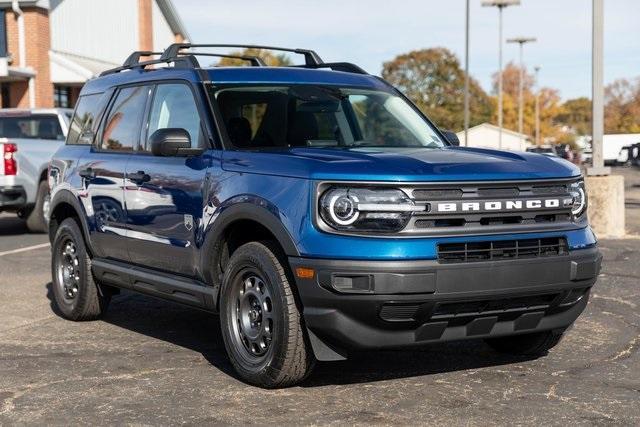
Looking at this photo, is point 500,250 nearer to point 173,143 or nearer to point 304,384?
point 304,384

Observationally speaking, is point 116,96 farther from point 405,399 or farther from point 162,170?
point 405,399

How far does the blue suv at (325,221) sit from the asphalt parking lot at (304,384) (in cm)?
26

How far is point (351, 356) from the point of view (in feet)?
20.8

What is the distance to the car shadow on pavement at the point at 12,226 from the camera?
1588 centimetres

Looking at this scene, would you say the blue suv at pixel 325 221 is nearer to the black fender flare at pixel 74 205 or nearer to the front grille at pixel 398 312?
the front grille at pixel 398 312

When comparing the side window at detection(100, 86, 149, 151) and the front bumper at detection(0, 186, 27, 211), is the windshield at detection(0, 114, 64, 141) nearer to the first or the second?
the front bumper at detection(0, 186, 27, 211)

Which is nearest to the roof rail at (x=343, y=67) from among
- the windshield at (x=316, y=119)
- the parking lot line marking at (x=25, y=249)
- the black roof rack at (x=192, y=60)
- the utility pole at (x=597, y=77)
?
the black roof rack at (x=192, y=60)

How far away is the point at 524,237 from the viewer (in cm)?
522

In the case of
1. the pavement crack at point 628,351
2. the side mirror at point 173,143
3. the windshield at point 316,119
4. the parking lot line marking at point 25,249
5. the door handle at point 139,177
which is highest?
the windshield at point 316,119

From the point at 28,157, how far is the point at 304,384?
10.5m

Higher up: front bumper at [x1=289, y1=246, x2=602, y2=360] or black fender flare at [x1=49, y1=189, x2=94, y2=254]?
black fender flare at [x1=49, y1=189, x2=94, y2=254]

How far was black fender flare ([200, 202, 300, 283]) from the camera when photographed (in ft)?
16.8

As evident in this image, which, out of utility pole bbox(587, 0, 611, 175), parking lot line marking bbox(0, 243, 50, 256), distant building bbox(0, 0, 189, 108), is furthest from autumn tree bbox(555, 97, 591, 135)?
parking lot line marking bbox(0, 243, 50, 256)

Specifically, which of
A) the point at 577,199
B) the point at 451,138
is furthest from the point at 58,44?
the point at 577,199
